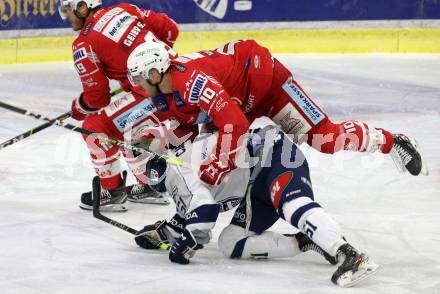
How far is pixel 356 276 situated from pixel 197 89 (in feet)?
3.45

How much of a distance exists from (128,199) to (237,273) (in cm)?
159

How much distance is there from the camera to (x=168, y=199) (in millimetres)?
5484

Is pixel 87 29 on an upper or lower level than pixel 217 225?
upper

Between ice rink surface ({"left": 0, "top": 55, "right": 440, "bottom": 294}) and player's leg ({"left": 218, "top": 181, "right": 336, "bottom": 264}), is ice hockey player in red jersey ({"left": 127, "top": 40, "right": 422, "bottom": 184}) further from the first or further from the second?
ice rink surface ({"left": 0, "top": 55, "right": 440, "bottom": 294})

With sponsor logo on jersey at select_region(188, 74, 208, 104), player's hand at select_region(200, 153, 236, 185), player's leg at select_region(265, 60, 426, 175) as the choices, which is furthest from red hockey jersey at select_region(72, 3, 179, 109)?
player's hand at select_region(200, 153, 236, 185)

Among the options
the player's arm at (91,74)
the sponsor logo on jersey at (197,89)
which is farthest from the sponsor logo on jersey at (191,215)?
the player's arm at (91,74)

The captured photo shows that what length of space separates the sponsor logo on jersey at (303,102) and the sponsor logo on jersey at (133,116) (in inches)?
33.8

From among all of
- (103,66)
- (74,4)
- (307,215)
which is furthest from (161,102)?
(74,4)

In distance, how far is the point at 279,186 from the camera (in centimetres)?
403

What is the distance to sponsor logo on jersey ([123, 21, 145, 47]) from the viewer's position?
543cm

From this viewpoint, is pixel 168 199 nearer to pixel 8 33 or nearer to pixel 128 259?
pixel 128 259

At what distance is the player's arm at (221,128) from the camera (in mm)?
4086

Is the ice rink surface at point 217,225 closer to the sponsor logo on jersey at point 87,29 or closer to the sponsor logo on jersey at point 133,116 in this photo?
the sponsor logo on jersey at point 133,116

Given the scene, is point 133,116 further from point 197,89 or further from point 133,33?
point 197,89
